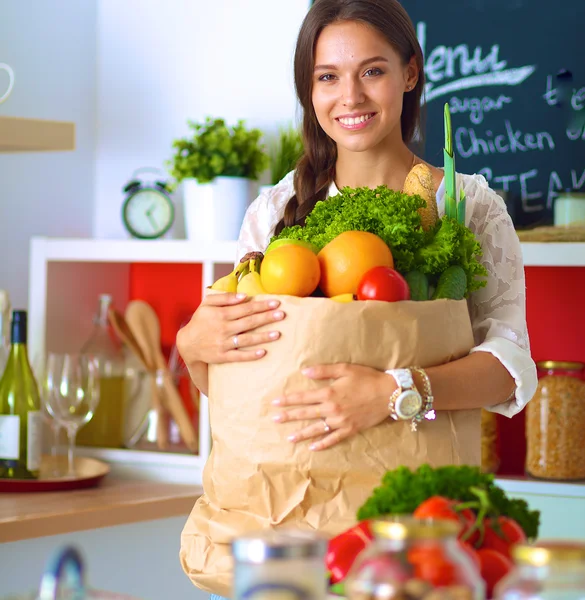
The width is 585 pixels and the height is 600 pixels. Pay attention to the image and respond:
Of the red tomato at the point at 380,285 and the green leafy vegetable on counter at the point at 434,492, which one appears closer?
the green leafy vegetable on counter at the point at 434,492

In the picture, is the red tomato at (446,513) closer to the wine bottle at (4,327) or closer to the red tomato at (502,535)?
the red tomato at (502,535)

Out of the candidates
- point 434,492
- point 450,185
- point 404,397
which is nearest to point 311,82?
point 450,185

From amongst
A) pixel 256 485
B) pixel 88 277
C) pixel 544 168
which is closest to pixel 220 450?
pixel 256 485

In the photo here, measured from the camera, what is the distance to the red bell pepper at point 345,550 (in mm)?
807

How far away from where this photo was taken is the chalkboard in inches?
87.7

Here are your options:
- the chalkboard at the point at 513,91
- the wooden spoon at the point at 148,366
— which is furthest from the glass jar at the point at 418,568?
the wooden spoon at the point at 148,366

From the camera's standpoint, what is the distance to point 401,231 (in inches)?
45.3

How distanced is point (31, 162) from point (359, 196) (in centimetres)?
158

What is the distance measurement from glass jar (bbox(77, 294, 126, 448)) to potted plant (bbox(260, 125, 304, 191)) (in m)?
0.54

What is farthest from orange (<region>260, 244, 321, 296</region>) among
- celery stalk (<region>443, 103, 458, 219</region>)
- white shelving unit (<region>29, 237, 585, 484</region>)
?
white shelving unit (<region>29, 237, 585, 484</region>)

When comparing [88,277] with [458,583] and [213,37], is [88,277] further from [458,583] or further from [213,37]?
[458,583]

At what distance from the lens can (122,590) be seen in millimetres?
2424

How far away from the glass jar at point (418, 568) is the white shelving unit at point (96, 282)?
1704 mm

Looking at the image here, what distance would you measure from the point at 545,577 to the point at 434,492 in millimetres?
251
